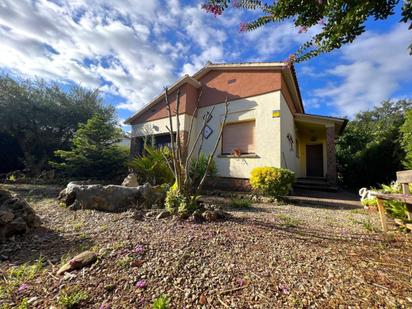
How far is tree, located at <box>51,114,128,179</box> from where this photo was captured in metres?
7.96

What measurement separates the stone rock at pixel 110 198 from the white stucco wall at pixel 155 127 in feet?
18.7

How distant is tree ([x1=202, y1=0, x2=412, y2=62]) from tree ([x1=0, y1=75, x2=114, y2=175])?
36.1 feet

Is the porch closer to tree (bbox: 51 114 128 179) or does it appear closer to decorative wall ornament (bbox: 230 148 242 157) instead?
decorative wall ornament (bbox: 230 148 242 157)

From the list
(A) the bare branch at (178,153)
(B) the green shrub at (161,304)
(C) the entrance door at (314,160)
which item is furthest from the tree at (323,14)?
(C) the entrance door at (314,160)

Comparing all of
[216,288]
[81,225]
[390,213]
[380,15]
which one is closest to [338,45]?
[380,15]

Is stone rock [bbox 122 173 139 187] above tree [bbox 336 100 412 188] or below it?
below

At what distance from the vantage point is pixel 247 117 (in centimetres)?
835

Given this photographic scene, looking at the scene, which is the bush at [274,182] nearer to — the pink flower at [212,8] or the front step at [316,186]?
the front step at [316,186]

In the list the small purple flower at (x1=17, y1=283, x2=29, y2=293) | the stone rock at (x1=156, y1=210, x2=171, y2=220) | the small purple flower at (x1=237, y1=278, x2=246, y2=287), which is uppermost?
the stone rock at (x1=156, y1=210, x2=171, y2=220)

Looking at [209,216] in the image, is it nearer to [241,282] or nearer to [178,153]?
[178,153]

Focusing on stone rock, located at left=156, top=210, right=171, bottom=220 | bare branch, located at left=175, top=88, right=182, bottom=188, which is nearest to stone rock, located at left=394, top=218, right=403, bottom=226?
Answer: bare branch, located at left=175, top=88, right=182, bottom=188

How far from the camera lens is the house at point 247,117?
7.77 meters

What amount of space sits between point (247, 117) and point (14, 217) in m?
7.46

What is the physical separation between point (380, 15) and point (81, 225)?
430 centimetres
